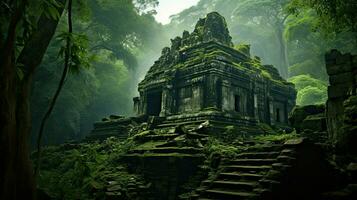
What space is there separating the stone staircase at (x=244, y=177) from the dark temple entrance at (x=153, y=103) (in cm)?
1070

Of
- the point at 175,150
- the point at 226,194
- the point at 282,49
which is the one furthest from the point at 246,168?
the point at 282,49

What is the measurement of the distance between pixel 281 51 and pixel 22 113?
45.0 m

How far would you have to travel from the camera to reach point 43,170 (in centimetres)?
1155

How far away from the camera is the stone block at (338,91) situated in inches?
316

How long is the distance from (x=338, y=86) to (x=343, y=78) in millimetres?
258

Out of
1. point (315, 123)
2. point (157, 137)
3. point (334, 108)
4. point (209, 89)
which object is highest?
point (209, 89)

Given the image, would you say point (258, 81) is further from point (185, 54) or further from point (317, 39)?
point (317, 39)

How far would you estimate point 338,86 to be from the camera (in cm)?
818

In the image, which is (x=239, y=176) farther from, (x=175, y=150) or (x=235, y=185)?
(x=175, y=150)

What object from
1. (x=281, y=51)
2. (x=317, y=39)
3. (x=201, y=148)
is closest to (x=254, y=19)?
(x=281, y=51)

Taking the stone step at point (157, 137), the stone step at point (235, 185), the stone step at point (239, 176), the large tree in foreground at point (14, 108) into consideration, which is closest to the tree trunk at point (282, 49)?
the stone step at point (157, 137)

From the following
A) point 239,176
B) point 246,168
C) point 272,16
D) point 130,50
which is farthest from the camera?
point 272,16

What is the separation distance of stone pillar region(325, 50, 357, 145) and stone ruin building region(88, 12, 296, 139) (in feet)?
18.8

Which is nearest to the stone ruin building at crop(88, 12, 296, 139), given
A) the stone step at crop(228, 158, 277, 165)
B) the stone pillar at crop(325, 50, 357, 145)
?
the stone step at crop(228, 158, 277, 165)
